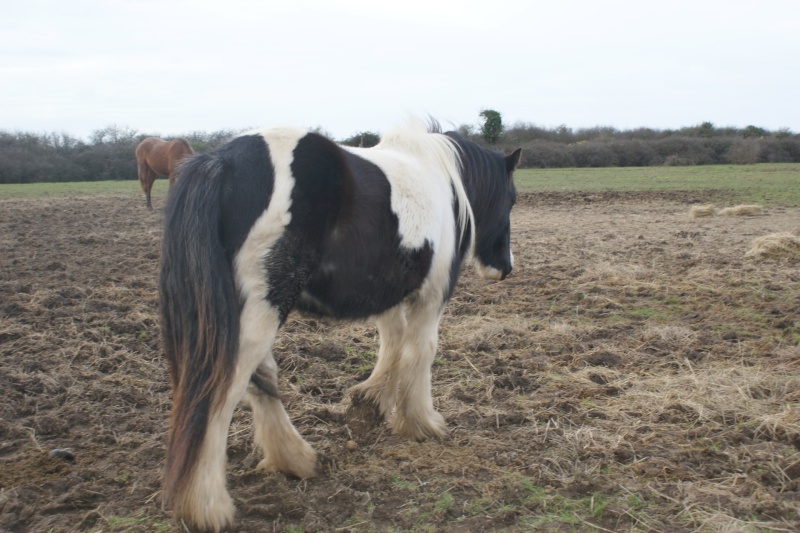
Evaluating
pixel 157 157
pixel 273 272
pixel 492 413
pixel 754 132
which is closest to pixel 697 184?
pixel 157 157

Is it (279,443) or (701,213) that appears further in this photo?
(701,213)

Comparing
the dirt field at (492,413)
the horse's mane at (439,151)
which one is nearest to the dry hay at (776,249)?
the dirt field at (492,413)

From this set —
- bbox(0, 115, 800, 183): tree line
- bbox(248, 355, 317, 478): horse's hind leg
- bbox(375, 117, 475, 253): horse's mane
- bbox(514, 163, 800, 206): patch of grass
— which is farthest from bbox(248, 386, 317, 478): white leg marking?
bbox(0, 115, 800, 183): tree line

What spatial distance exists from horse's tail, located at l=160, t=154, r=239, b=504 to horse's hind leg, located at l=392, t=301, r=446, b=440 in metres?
1.33

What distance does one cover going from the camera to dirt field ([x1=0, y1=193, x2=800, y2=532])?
291 centimetres

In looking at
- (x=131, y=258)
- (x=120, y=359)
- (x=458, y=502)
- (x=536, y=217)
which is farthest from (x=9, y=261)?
(x=536, y=217)

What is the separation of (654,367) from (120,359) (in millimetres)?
4128

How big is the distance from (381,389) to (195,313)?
153cm

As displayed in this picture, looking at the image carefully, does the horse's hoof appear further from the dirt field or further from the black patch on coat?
the black patch on coat

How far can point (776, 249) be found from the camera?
8727 millimetres

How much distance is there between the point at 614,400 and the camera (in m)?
4.18

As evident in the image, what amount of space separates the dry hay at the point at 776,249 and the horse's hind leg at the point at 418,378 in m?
6.62

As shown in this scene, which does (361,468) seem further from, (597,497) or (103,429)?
(103,429)

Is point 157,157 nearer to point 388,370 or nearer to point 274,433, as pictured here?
point 388,370
